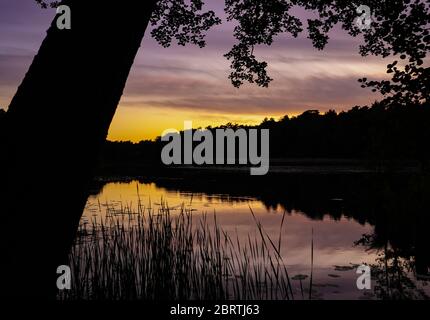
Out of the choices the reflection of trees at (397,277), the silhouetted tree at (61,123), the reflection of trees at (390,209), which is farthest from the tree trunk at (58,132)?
the reflection of trees at (397,277)

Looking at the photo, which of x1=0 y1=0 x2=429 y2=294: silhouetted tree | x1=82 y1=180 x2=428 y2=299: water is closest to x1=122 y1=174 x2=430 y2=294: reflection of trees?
x1=82 y1=180 x2=428 y2=299: water

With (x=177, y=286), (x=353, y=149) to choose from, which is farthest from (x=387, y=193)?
(x=353, y=149)

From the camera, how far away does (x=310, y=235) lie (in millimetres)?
14547

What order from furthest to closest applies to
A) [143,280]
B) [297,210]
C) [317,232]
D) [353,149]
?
[353,149]
[297,210]
[317,232]
[143,280]

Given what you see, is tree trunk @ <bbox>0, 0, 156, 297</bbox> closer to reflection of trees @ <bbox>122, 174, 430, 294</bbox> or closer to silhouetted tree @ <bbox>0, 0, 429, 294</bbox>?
silhouetted tree @ <bbox>0, 0, 429, 294</bbox>

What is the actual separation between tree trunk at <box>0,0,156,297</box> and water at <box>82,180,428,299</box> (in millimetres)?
1896

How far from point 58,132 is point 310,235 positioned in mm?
13358
